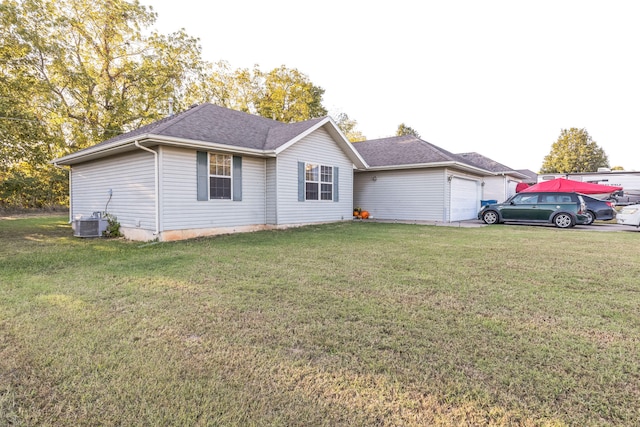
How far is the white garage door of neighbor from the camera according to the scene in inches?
556

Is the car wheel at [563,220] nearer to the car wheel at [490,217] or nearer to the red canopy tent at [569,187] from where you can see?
the red canopy tent at [569,187]

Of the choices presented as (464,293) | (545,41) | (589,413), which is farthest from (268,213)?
(545,41)

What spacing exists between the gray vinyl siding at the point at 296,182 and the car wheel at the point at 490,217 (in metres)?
5.75

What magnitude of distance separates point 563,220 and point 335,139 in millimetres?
9138

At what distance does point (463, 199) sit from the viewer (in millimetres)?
15070

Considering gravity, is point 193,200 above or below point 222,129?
below

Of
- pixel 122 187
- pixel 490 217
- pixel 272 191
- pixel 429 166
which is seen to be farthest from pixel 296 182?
pixel 490 217

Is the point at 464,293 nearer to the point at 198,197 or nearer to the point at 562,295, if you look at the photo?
the point at 562,295

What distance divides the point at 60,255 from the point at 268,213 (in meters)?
5.69

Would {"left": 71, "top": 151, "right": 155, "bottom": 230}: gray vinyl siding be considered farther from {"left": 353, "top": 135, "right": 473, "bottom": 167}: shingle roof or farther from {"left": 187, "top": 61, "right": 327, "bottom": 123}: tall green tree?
{"left": 187, "top": 61, "right": 327, "bottom": 123}: tall green tree

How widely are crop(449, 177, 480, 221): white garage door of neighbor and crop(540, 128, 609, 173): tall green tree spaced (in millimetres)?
33472

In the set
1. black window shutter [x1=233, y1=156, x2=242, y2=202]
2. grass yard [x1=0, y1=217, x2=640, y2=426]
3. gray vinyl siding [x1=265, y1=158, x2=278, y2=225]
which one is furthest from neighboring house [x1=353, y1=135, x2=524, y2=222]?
grass yard [x1=0, y1=217, x2=640, y2=426]

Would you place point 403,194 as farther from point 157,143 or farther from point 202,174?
point 157,143

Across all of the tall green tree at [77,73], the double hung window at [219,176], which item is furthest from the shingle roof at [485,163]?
the tall green tree at [77,73]
